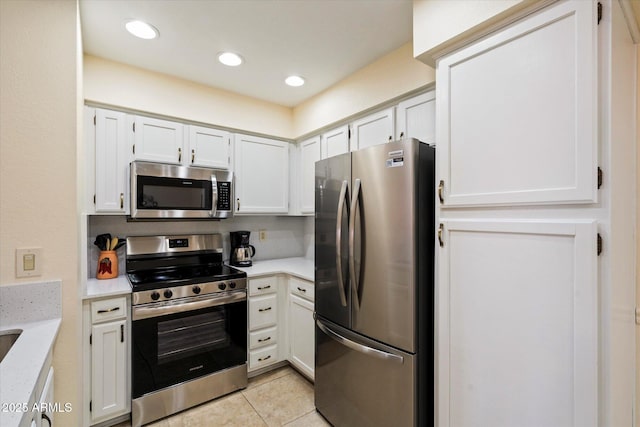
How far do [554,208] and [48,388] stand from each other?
2.00 meters

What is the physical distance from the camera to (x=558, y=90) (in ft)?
3.47

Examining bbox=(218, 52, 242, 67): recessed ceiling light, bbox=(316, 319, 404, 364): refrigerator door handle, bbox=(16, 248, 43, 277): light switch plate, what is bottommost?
bbox=(316, 319, 404, 364): refrigerator door handle

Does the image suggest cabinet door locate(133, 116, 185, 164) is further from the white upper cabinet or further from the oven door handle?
the white upper cabinet

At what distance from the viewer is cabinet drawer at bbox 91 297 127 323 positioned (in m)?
1.85

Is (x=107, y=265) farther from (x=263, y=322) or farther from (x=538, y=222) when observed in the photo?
(x=538, y=222)

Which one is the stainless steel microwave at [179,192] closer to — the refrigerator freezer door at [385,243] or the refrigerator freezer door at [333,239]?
the refrigerator freezer door at [333,239]

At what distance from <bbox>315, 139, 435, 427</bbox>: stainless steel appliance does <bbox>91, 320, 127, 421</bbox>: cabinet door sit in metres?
1.33

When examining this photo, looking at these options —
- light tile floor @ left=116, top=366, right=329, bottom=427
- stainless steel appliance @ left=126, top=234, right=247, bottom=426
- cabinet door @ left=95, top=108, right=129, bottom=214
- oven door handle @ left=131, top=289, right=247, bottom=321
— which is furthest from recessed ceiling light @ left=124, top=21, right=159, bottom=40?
light tile floor @ left=116, top=366, right=329, bottom=427

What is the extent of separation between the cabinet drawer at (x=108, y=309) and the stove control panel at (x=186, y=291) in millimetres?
75

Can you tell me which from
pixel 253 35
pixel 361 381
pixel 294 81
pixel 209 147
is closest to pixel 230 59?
pixel 253 35

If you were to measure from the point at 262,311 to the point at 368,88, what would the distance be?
6.47ft

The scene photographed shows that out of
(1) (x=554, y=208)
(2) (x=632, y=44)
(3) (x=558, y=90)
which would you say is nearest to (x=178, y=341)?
(1) (x=554, y=208)

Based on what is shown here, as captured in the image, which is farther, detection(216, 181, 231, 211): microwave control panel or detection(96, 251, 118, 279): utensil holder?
detection(216, 181, 231, 211): microwave control panel

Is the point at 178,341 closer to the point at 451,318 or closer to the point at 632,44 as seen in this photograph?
the point at 451,318
